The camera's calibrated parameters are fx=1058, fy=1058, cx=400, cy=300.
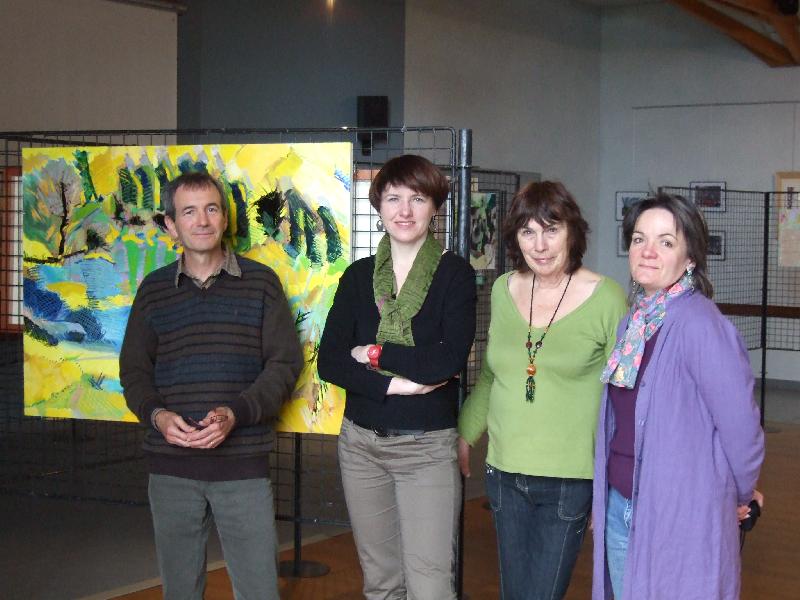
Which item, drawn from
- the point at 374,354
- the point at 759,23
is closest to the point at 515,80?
the point at 759,23

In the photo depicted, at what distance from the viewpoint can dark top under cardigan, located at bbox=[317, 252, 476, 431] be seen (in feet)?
8.92

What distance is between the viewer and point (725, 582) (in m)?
2.26

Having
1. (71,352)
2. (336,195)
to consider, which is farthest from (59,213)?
(336,195)

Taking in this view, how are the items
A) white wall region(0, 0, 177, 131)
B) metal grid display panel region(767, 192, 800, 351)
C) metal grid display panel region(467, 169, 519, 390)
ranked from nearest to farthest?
1. metal grid display panel region(467, 169, 519, 390)
2. white wall region(0, 0, 177, 131)
3. metal grid display panel region(767, 192, 800, 351)

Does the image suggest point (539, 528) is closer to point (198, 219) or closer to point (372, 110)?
point (198, 219)

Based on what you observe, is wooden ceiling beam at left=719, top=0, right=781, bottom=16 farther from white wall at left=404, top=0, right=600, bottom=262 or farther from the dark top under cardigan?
the dark top under cardigan

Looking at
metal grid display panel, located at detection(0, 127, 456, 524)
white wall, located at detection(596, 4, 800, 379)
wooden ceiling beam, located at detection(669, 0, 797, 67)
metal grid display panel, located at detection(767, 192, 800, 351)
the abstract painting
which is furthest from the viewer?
white wall, located at detection(596, 4, 800, 379)

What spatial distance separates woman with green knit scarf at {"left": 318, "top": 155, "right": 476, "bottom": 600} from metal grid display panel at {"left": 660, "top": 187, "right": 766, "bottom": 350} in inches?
316

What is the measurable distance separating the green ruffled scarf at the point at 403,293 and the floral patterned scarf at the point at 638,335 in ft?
1.97

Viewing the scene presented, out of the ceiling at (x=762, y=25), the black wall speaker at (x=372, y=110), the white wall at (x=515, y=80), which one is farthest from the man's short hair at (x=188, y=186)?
the ceiling at (x=762, y=25)

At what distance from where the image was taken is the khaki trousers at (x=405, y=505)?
2752mm

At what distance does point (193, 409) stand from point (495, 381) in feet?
2.92

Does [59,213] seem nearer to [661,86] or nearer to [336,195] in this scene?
[336,195]

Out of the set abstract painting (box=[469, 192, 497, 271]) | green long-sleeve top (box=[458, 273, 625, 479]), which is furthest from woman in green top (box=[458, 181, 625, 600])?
abstract painting (box=[469, 192, 497, 271])
